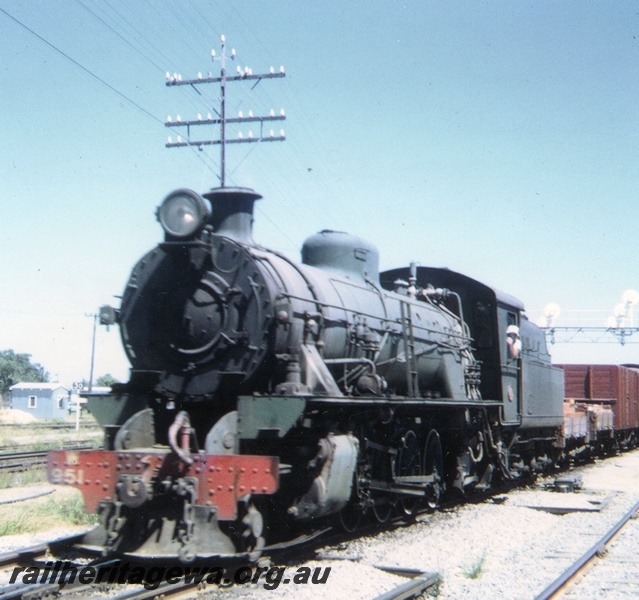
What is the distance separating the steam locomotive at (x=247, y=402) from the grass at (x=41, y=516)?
10.0ft

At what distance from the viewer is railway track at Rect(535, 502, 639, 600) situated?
6926mm

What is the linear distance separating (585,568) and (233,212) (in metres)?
5.32

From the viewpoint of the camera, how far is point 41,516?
Result: 1134 centimetres

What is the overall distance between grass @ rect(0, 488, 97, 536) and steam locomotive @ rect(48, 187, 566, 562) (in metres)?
3.06

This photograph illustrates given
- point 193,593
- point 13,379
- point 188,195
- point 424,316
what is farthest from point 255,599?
point 13,379

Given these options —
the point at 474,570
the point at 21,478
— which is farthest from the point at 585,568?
the point at 21,478

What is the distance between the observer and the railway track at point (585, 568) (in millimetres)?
6926

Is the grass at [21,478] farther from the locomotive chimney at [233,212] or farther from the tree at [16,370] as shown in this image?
the tree at [16,370]

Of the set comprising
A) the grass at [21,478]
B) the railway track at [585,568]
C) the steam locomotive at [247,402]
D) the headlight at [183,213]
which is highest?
the headlight at [183,213]

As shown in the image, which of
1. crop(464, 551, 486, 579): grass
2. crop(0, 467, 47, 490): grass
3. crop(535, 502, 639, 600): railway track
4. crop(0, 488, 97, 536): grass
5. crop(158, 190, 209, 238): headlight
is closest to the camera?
crop(535, 502, 639, 600): railway track

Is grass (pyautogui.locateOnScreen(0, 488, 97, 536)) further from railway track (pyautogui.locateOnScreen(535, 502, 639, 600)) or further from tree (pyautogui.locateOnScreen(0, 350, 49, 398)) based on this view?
tree (pyautogui.locateOnScreen(0, 350, 49, 398))

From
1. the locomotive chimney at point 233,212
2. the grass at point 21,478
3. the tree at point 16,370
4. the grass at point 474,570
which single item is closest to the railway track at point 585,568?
the grass at point 474,570

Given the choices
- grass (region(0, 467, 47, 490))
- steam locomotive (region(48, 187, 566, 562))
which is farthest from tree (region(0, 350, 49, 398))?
steam locomotive (region(48, 187, 566, 562))

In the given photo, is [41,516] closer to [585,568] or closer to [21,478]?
[21,478]
